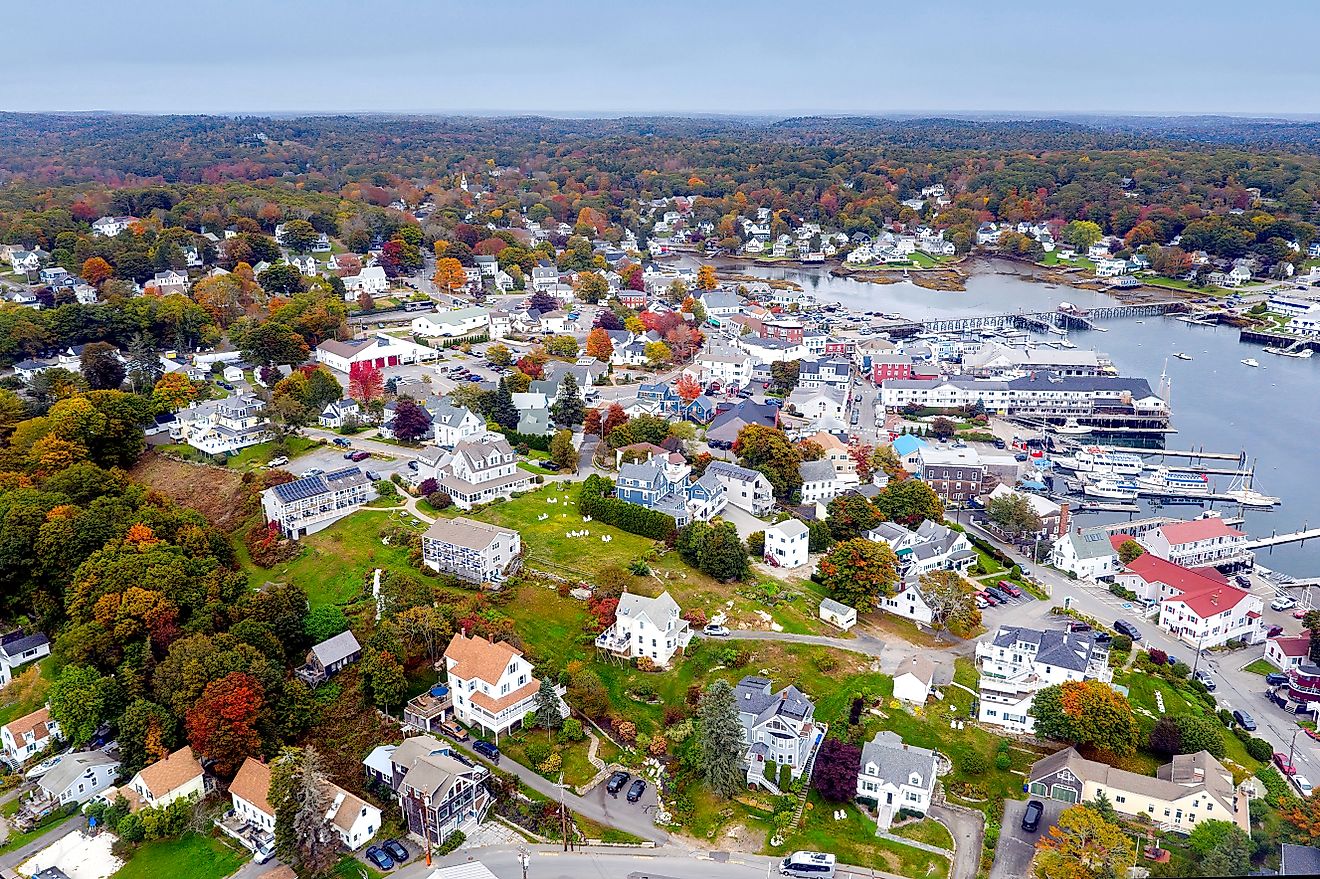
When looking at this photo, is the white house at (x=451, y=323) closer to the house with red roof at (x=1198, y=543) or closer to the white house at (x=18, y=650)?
the white house at (x=18, y=650)

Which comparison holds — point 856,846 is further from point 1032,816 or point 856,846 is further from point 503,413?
point 503,413

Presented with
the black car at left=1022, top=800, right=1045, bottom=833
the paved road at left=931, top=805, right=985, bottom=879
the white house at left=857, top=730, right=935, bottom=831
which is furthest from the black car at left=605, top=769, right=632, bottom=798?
the black car at left=1022, top=800, right=1045, bottom=833

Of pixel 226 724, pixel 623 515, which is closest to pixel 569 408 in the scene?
pixel 623 515

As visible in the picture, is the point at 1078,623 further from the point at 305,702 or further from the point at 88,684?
the point at 88,684

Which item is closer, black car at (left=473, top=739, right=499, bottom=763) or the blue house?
black car at (left=473, top=739, right=499, bottom=763)

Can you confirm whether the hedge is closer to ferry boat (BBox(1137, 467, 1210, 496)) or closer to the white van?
the white van

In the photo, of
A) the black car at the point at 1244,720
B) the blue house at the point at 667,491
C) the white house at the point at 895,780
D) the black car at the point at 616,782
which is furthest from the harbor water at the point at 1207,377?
the black car at the point at 616,782
